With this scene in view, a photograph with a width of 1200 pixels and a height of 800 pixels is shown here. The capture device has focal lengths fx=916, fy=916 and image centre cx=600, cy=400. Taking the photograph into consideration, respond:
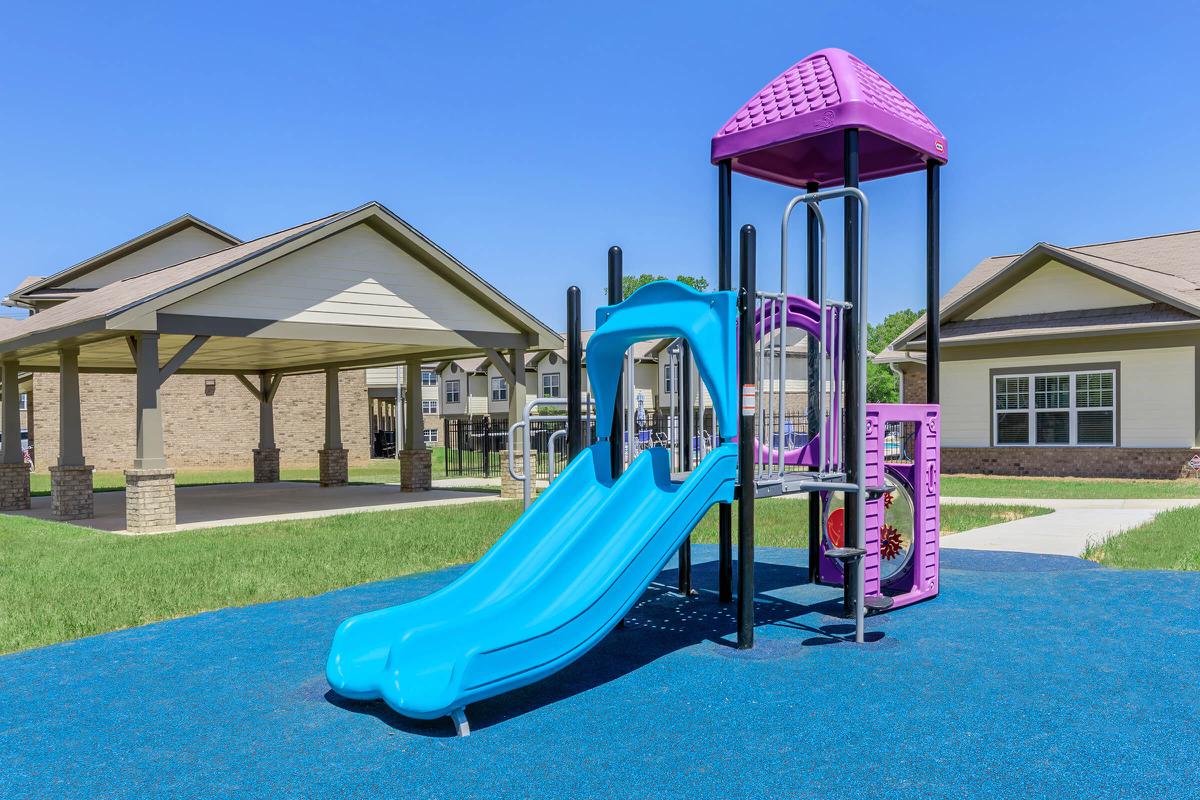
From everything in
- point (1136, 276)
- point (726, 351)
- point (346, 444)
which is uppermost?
point (1136, 276)

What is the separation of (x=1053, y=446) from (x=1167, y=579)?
1428 cm

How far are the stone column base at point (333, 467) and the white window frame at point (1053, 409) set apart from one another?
Result: 16141mm

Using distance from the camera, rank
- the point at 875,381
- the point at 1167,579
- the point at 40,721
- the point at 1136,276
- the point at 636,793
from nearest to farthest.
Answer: the point at 636,793 → the point at 40,721 → the point at 1167,579 → the point at 1136,276 → the point at 875,381

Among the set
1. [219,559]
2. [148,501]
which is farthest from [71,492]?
[219,559]

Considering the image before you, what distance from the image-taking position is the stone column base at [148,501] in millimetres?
13031

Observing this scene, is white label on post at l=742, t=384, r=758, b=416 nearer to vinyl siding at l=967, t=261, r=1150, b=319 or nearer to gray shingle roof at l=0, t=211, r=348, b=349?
gray shingle roof at l=0, t=211, r=348, b=349

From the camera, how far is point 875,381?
82.6m

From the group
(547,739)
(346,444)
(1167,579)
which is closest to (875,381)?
(346,444)

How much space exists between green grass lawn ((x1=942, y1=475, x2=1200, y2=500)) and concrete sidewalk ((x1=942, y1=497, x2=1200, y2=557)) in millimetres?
1016

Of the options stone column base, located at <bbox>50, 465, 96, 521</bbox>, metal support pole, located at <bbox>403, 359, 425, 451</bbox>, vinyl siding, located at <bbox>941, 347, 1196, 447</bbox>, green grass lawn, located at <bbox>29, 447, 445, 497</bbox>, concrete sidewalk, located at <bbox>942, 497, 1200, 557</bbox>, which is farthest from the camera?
green grass lawn, located at <bbox>29, 447, 445, 497</bbox>

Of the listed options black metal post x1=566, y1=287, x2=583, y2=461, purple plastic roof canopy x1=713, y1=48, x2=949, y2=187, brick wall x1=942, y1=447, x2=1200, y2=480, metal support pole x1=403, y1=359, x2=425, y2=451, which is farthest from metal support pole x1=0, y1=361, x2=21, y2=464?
brick wall x1=942, y1=447, x2=1200, y2=480

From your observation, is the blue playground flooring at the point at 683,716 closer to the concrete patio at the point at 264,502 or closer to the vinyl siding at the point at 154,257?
the concrete patio at the point at 264,502

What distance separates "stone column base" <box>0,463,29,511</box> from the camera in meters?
17.8

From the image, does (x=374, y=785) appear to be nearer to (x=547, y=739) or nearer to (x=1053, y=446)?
(x=547, y=739)
